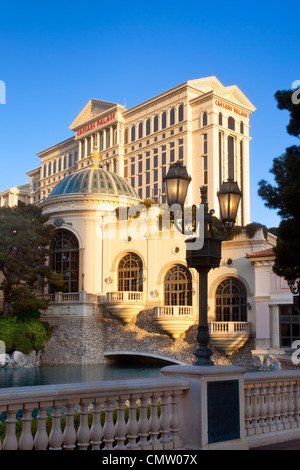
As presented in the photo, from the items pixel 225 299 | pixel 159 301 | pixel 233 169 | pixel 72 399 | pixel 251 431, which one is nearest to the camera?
pixel 72 399

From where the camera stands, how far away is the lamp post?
717 centimetres

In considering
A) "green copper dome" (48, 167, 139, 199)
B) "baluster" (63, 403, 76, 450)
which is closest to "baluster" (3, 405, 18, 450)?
"baluster" (63, 403, 76, 450)

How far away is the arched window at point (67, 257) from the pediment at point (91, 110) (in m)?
53.8

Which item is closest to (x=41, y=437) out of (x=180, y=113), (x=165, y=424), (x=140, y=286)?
(x=165, y=424)

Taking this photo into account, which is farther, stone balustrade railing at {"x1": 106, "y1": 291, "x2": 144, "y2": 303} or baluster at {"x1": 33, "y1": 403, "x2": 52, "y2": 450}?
stone balustrade railing at {"x1": 106, "y1": 291, "x2": 144, "y2": 303}

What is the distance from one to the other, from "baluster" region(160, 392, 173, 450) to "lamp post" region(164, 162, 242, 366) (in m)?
0.93

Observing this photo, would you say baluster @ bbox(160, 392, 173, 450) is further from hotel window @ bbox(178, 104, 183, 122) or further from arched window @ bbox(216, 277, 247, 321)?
hotel window @ bbox(178, 104, 183, 122)

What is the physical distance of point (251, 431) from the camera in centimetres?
707

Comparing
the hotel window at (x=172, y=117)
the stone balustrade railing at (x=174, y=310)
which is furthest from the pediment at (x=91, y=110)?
the stone balustrade railing at (x=174, y=310)

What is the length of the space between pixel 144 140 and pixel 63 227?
45453mm

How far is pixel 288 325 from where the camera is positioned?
87.5ft

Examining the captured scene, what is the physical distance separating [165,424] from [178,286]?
2641 centimetres
